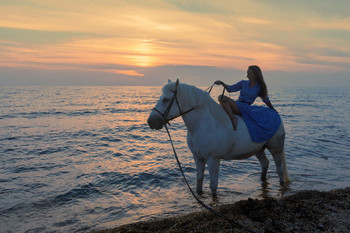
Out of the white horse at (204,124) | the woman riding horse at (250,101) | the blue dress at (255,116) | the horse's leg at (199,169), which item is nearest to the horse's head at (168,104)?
the white horse at (204,124)

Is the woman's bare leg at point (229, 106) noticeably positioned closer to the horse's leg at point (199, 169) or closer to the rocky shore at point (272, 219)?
the horse's leg at point (199, 169)

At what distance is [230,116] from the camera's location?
16.0 ft

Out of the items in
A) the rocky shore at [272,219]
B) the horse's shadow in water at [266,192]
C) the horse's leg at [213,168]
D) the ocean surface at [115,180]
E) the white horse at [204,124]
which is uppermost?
the white horse at [204,124]

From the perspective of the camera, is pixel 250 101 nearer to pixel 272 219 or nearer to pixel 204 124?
pixel 204 124

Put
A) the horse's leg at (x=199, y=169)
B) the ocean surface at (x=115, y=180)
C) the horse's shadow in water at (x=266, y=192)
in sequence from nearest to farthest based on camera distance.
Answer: the horse's leg at (x=199, y=169) < the ocean surface at (x=115, y=180) < the horse's shadow in water at (x=266, y=192)

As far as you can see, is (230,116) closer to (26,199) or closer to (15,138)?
(26,199)

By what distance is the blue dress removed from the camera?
5.09 meters

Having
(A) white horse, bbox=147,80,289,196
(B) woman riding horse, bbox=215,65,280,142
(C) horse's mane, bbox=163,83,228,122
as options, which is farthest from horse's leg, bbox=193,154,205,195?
(B) woman riding horse, bbox=215,65,280,142

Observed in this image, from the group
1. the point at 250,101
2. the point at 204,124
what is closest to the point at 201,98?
the point at 204,124

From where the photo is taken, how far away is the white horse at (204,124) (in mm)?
4352

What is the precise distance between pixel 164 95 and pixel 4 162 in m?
8.08

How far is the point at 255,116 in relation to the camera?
203 inches

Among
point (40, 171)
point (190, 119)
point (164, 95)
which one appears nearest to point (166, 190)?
point (190, 119)

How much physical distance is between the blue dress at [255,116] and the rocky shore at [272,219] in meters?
1.33
